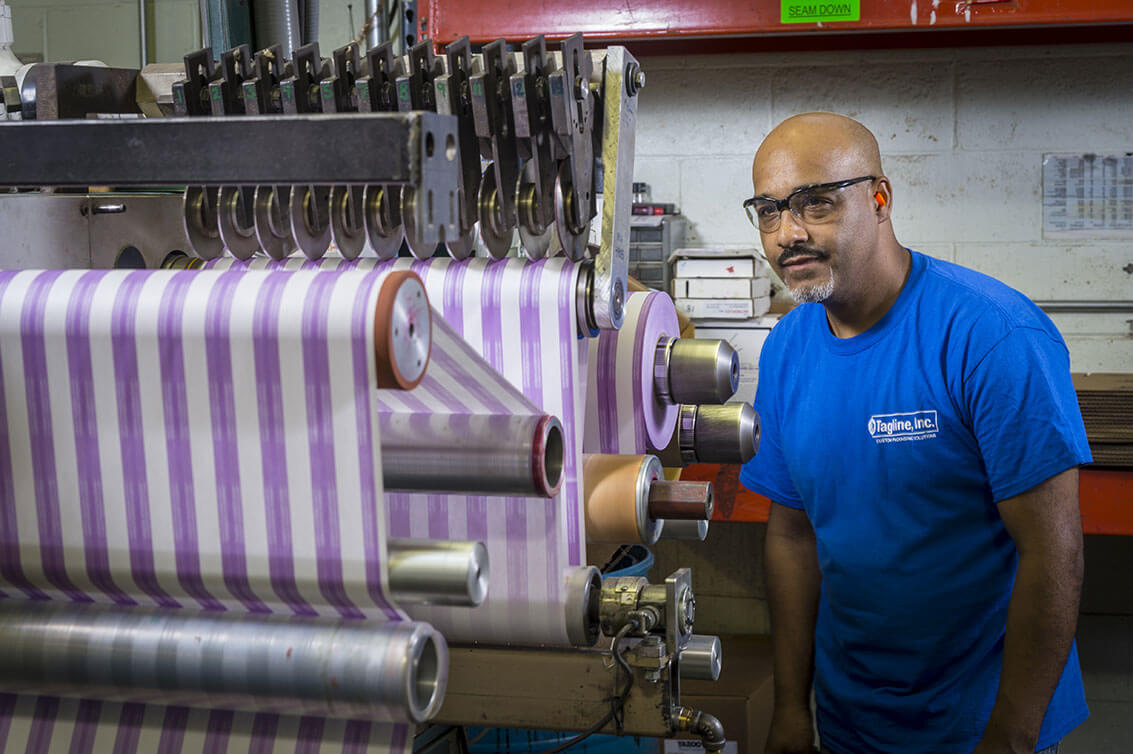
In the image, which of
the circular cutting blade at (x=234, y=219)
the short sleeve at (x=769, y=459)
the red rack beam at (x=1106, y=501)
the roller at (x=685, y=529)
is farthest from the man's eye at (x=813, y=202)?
the red rack beam at (x=1106, y=501)

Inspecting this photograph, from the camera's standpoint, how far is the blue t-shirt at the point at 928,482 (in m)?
1.46

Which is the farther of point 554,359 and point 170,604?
point 554,359

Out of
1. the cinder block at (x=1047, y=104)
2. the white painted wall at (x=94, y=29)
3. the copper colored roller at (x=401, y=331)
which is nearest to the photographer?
the copper colored roller at (x=401, y=331)

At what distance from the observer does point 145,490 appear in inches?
30.5

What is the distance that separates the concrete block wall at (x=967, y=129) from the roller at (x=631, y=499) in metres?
2.38

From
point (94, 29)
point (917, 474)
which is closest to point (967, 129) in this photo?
point (917, 474)

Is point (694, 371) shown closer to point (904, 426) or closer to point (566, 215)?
point (566, 215)

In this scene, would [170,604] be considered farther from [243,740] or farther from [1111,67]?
[1111,67]

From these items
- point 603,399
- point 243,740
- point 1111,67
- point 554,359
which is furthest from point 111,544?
point 1111,67

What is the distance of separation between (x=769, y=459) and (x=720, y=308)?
1132 mm

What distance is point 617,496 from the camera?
1.09 metres

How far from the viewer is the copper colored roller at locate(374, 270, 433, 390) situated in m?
0.70

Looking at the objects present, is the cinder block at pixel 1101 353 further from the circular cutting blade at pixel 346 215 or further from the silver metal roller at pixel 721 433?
the circular cutting blade at pixel 346 215

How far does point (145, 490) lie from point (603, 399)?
0.54m
